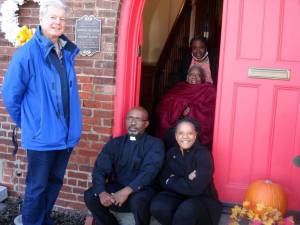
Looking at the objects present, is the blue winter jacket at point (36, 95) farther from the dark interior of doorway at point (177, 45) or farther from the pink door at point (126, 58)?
the dark interior of doorway at point (177, 45)

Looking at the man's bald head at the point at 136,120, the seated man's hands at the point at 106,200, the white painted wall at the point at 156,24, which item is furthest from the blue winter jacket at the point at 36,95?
the white painted wall at the point at 156,24

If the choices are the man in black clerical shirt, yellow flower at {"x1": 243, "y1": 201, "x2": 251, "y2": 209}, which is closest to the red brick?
the man in black clerical shirt

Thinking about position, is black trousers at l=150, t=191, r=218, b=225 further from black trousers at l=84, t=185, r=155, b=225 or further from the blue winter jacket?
the blue winter jacket

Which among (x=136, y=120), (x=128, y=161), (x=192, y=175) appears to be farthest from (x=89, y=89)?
(x=192, y=175)

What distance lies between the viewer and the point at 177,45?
6785mm

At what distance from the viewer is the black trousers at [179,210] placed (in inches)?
133

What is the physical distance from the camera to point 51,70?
3246 mm

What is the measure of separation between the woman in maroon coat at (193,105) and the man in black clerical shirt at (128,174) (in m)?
0.75

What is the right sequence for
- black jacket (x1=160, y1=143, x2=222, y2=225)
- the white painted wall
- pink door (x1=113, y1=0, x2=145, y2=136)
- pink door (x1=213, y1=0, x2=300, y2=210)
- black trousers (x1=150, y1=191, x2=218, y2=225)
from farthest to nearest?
the white painted wall
pink door (x1=113, y1=0, x2=145, y2=136)
pink door (x1=213, y1=0, x2=300, y2=210)
black jacket (x1=160, y1=143, x2=222, y2=225)
black trousers (x1=150, y1=191, x2=218, y2=225)

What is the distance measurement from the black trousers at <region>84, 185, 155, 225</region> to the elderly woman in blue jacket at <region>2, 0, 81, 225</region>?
0.44 m

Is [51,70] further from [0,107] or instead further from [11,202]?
[11,202]

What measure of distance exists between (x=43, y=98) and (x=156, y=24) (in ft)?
12.6

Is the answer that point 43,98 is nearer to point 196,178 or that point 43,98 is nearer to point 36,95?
point 36,95

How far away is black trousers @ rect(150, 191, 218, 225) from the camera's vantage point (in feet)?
11.1
